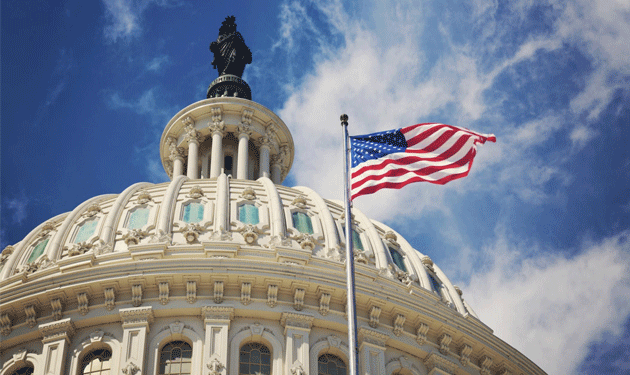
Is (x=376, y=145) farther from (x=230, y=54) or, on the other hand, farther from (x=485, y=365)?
(x=230, y=54)

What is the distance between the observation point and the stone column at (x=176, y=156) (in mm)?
64125

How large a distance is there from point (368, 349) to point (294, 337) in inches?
122

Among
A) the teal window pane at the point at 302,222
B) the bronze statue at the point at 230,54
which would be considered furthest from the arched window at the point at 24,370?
the bronze statue at the point at 230,54

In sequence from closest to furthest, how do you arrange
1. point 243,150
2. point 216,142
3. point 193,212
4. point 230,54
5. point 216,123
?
point 193,212, point 243,150, point 216,142, point 216,123, point 230,54

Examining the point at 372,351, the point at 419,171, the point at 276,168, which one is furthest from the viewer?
the point at 276,168

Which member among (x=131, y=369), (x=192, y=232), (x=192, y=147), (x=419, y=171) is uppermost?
(x=192, y=147)

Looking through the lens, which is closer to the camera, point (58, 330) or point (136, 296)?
point (58, 330)

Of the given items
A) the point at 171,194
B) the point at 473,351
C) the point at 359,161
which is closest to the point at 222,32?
the point at 171,194

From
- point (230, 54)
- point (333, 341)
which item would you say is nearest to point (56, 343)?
point (333, 341)

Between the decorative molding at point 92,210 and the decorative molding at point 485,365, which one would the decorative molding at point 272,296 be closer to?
the decorative molding at point 485,365

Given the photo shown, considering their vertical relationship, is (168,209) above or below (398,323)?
above

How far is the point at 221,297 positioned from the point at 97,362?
18.1ft

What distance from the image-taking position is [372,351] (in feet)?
143

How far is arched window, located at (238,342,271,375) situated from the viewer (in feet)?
138
